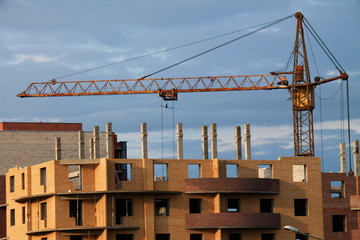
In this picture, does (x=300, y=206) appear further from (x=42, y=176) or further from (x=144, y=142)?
(x=42, y=176)

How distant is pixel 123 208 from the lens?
114562 millimetres

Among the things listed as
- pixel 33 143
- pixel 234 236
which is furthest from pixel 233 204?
pixel 33 143

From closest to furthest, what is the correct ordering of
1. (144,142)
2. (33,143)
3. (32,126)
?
(144,142), (33,143), (32,126)

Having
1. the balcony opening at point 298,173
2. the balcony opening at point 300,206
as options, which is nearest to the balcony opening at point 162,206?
the balcony opening at point 300,206

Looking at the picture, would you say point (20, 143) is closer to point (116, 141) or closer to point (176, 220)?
point (116, 141)

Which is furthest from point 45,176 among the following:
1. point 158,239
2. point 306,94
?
point 306,94

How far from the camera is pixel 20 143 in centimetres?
14738

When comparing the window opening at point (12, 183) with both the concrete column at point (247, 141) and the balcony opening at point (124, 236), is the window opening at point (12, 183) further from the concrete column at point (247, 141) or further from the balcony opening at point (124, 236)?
the concrete column at point (247, 141)

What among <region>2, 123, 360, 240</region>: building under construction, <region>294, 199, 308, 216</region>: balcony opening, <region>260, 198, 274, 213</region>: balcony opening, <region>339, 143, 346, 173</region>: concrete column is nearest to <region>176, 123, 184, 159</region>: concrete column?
<region>2, 123, 360, 240</region>: building under construction

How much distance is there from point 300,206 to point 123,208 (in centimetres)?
1962

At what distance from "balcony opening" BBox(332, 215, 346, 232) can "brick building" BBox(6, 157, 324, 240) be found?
2.64 metres

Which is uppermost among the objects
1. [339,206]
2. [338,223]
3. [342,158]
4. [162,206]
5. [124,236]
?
[342,158]

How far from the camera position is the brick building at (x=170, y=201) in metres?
114

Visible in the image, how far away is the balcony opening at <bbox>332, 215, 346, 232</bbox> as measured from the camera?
121312mm
